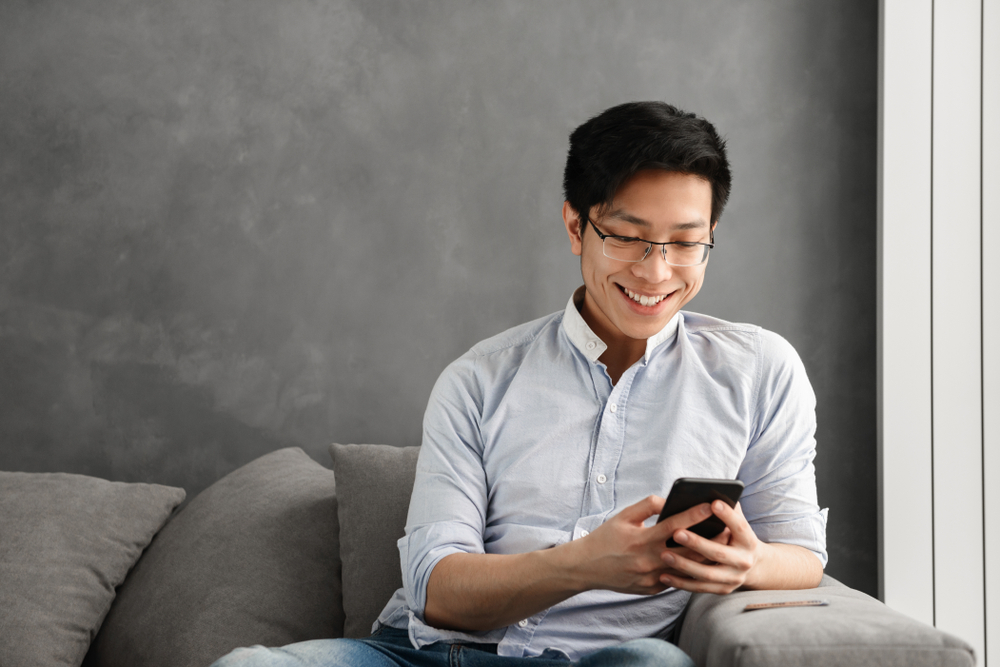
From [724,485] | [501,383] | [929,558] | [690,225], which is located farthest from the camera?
[929,558]

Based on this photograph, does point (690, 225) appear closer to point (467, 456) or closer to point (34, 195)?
point (467, 456)

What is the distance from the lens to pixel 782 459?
124 centimetres

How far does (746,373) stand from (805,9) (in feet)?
4.19

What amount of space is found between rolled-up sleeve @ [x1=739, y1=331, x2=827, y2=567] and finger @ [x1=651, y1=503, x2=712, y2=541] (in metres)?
0.29

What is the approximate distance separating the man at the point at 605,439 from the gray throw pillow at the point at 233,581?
0.96ft

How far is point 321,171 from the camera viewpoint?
2092mm

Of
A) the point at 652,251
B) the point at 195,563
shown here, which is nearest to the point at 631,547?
the point at 652,251

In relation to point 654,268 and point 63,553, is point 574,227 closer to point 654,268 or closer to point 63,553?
point 654,268

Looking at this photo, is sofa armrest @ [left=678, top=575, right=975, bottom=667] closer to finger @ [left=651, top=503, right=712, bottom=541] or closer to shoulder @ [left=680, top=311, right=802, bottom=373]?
finger @ [left=651, top=503, right=712, bottom=541]

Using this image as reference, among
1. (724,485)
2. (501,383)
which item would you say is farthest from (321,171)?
(724,485)

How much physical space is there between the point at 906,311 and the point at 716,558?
1228 millimetres

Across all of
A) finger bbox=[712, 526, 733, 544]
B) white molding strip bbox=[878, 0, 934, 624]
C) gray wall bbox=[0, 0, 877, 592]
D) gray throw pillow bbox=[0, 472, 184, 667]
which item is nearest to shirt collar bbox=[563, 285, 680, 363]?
finger bbox=[712, 526, 733, 544]

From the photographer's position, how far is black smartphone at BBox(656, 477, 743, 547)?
92 cm

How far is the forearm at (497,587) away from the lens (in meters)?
1.06
